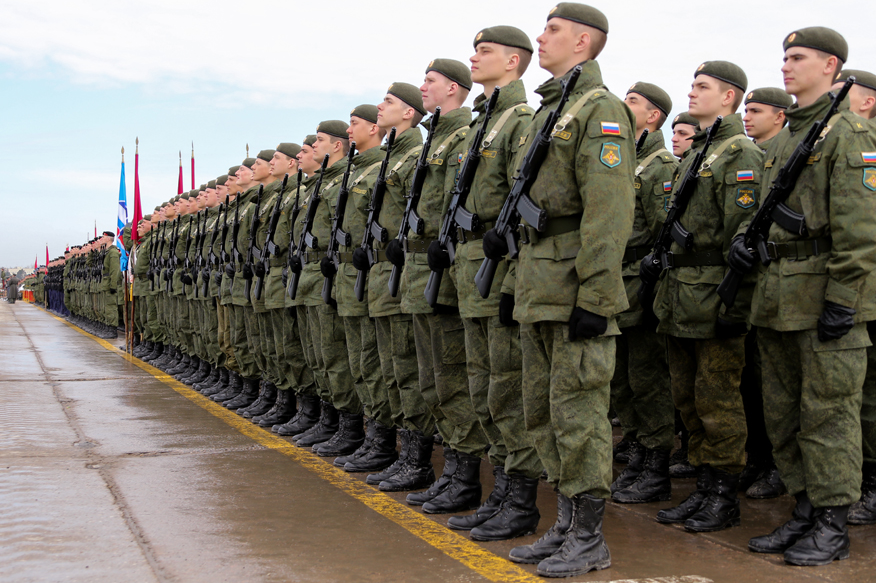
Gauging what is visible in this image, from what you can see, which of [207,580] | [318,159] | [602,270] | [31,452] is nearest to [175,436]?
[31,452]

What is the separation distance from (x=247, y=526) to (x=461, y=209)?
5.88 ft

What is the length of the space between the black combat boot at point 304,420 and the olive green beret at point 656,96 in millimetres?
3379

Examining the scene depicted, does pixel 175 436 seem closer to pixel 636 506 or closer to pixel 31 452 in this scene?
pixel 31 452

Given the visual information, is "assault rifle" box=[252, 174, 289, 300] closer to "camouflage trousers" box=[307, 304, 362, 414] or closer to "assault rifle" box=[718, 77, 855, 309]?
"camouflage trousers" box=[307, 304, 362, 414]

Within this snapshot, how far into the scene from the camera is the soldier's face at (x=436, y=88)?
4898 mm

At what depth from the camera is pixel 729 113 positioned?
4699 mm

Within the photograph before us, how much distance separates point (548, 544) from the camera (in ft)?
11.6

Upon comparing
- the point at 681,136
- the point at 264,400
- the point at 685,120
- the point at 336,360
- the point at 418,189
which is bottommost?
the point at 264,400

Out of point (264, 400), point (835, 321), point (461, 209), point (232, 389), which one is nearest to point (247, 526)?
point (461, 209)

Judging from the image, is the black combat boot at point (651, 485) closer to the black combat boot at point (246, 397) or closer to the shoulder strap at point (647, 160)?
the shoulder strap at point (647, 160)

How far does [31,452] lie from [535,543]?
12.5ft

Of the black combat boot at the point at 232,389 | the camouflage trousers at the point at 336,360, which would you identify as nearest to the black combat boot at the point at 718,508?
the camouflage trousers at the point at 336,360

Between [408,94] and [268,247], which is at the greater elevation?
[408,94]

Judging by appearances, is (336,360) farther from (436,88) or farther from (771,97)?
(771,97)
